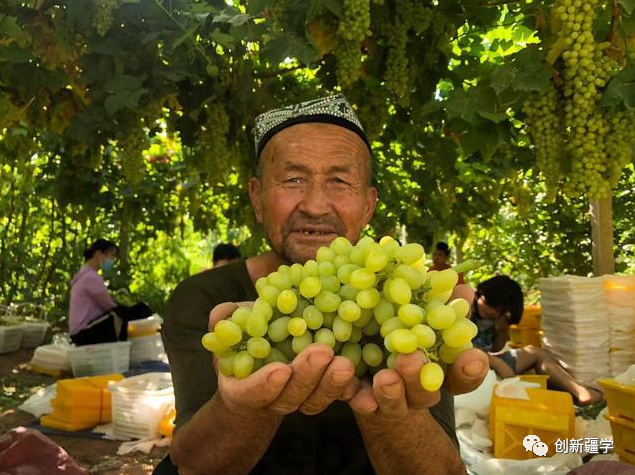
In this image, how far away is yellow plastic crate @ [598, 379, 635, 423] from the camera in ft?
10.8

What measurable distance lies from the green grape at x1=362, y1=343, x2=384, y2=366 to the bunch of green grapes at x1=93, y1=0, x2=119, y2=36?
9.45 feet

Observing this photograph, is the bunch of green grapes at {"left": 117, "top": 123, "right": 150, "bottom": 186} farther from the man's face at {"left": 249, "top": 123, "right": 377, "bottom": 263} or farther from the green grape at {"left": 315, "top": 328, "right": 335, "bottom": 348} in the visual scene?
the green grape at {"left": 315, "top": 328, "right": 335, "bottom": 348}

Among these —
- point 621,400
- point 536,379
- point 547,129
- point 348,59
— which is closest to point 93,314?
point 536,379

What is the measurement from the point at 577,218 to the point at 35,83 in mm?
8391

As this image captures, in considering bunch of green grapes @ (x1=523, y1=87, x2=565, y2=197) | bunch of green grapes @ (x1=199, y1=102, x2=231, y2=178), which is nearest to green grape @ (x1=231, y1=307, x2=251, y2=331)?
bunch of green grapes @ (x1=523, y1=87, x2=565, y2=197)

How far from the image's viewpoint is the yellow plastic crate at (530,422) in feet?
12.5

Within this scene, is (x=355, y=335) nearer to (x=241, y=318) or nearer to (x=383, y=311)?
(x=383, y=311)

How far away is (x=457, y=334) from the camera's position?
1119 millimetres

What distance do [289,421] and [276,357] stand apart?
0.62m

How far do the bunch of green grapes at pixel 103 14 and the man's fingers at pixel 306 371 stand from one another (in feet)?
9.53

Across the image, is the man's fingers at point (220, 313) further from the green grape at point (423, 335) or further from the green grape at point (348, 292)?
the green grape at point (423, 335)

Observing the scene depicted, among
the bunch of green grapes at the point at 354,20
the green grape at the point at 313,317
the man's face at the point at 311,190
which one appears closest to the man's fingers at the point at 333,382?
the green grape at the point at 313,317

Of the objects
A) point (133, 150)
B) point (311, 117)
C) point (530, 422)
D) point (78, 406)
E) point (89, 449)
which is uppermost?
point (133, 150)

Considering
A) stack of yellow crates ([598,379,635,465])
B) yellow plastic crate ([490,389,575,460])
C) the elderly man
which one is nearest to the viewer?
the elderly man
